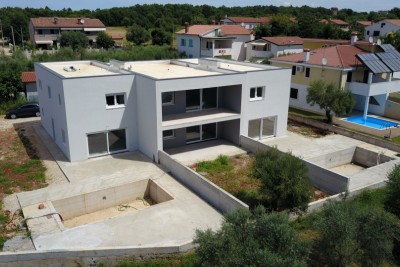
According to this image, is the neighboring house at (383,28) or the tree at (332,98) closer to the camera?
the tree at (332,98)

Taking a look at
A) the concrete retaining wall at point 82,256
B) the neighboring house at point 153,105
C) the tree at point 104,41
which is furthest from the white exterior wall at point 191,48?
the concrete retaining wall at point 82,256

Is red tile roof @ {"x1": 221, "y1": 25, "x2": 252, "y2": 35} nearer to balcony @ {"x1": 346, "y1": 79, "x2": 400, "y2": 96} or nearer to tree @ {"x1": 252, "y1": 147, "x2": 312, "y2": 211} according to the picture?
balcony @ {"x1": 346, "y1": 79, "x2": 400, "y2": 96}

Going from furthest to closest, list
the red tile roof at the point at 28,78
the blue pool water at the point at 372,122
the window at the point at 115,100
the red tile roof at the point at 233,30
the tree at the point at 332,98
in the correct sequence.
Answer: the red tile roof at the point at 233,30
the red tile roof at the point at 28,78
the blue pool water at the point at 372,122
the tree at the point at 332,98
the window at the point at 115,100

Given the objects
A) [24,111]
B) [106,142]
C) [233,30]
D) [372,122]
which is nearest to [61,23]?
[233,30]

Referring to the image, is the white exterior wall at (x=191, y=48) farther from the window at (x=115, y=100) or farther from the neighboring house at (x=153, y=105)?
the window at (x=115, y=100)

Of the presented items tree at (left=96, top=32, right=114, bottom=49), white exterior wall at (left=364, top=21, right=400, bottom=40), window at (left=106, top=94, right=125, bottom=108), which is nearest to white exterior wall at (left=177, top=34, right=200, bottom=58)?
tree at (left=96, top=32, right=114, bottom=49)
